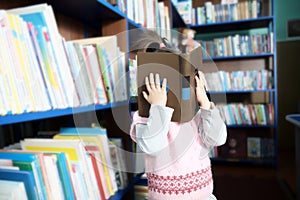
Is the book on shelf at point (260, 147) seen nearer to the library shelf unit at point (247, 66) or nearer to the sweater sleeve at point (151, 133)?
the library shelf unit at point (247, 66)

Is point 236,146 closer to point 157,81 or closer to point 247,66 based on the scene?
point 247,66

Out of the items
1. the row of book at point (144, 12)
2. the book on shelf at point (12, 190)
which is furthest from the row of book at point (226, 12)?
the book on shelf at point (12, 190)

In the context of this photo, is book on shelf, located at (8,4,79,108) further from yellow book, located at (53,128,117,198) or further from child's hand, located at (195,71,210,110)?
child's hand, located at (195,71,210,110)

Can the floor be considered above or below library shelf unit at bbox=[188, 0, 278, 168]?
below

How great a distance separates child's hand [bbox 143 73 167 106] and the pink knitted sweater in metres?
0.01

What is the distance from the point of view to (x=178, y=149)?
47 cm

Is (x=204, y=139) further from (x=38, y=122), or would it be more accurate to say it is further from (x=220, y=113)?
(x=38, y=122)

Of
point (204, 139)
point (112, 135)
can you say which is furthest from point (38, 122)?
point (204, 139)

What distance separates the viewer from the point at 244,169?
2617 mm

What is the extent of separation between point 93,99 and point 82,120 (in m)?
0.22

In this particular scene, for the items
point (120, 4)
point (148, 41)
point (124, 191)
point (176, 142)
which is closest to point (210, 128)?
point (176, 142)

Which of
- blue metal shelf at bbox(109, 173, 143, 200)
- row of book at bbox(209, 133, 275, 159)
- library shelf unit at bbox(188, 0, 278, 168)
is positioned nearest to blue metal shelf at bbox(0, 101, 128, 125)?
blue metal shelf at bbox(109, 173, 143, 200)

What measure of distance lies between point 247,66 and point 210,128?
8.56ft

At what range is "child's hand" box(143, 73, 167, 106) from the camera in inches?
16.8
